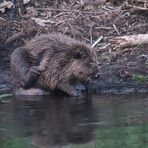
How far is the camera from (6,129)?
7496 mm

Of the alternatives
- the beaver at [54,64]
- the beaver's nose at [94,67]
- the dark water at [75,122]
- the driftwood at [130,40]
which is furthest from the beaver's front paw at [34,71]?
the driftwood at [130,40]

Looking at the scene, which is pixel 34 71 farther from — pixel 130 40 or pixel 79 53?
pixel 130 40

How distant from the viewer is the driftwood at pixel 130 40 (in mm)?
11398

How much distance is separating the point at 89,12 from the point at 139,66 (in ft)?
8.27

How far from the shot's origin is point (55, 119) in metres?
7.99

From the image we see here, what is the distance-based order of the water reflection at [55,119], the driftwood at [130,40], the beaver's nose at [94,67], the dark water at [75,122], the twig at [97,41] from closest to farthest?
the dark water at [75,122] → the water reflection at [55,119] → the beaver's nose at [94,67] → the driftwood at [130,40] → the twig at [97,41]

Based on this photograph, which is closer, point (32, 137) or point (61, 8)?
point (32, 137)

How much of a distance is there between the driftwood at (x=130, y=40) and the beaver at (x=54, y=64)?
5.40ft

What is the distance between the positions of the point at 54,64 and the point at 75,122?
7.45 ft

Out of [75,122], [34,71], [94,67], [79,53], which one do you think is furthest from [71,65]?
[75,122]

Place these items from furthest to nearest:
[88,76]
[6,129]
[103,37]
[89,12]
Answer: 1. [89,12]
2. [103,37]
3. [88,76]
4. [6,129]

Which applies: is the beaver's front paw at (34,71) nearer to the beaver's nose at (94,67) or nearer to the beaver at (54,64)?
the beaver at (54,64)

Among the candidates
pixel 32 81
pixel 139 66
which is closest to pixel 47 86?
pixel 32 81

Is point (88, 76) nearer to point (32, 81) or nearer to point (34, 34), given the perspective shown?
point (32, 81)
